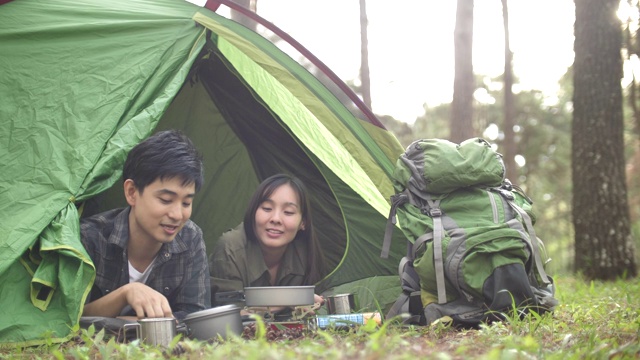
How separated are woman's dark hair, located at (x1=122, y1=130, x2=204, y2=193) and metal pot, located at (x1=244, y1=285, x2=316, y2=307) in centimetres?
57

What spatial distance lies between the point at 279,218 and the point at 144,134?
82 centimetres

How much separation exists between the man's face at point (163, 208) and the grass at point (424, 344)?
502 mm

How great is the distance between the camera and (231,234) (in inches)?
140

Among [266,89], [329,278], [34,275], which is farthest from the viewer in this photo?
[329,278]

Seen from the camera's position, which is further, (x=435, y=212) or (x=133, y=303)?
(x=435, y=212)

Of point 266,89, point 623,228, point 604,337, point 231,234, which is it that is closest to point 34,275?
point 231,234

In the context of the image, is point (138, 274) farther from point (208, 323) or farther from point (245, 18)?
point (245, 18)

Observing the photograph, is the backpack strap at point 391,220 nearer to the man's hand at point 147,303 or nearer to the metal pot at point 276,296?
the metal pot at point 276,296

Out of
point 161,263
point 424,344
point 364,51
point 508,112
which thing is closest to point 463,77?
point 364,51

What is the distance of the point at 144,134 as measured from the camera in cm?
305

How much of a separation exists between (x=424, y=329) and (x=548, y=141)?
521 inches

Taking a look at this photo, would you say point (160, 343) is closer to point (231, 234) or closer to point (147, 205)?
point (147, 205)

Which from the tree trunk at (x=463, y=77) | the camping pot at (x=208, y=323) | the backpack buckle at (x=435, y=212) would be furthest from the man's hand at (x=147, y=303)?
the tree trunk at (x=463, y=77)

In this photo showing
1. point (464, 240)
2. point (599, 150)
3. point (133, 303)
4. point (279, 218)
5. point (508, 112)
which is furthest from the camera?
point (508, 112)
